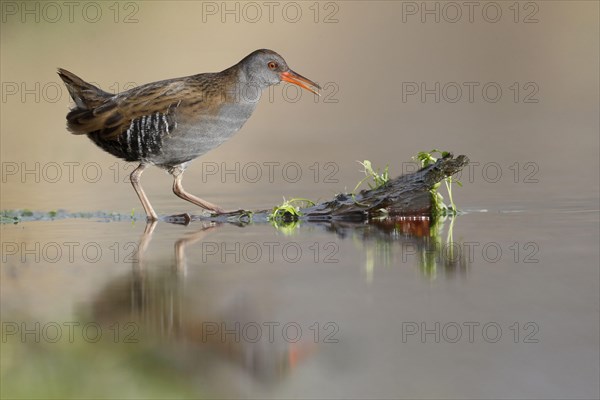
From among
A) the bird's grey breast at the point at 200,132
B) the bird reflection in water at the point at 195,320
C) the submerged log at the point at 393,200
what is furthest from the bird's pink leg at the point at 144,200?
the bird reflection in water at the point at 195,320

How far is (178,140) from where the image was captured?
9.25m

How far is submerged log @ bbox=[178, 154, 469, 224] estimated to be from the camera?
342 inches

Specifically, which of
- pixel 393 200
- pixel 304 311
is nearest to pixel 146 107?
pixel 393 200

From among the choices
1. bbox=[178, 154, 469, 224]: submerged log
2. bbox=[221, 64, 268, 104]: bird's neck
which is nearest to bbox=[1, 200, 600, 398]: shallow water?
bbox=[178, 154, 469, 224]: submerged log

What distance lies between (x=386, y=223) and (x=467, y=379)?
14.3 feet

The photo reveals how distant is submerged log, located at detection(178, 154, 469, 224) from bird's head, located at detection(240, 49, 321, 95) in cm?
148

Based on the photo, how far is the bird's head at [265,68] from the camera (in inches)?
382

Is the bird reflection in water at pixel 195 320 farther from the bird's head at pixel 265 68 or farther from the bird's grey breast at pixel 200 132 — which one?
the bird's head at pixel 265 68

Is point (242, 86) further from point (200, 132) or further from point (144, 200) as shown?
point (144, 200)

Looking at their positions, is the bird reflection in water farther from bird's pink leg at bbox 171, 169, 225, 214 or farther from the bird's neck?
the bird's neck

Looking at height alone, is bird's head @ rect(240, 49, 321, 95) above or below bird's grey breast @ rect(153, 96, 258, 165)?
above

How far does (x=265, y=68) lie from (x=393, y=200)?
1921 mm

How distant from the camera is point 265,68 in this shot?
9.78 m

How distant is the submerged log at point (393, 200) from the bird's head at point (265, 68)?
1482 mm
